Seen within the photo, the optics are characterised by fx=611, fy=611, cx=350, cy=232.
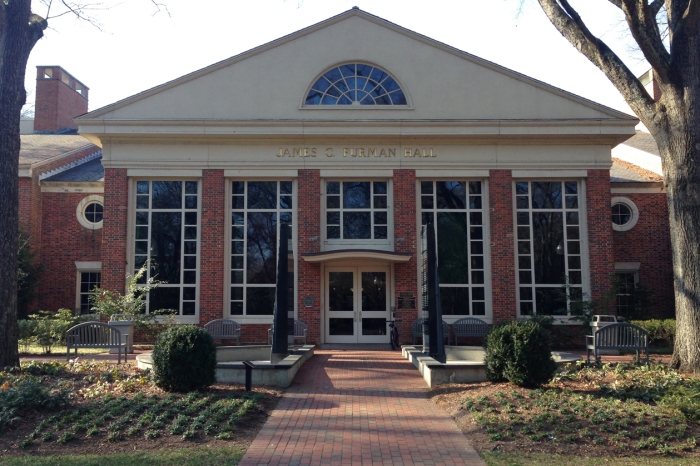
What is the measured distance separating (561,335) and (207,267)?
35.3 feet

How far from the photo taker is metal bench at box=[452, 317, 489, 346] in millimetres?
18281

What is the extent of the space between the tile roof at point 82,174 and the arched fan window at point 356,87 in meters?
9.59

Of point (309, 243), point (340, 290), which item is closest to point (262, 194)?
point (309, 243)

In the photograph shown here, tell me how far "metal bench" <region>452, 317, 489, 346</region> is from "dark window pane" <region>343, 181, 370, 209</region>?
15.0 ft

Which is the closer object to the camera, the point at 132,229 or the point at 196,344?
the point at 196,344

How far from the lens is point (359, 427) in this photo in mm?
8117

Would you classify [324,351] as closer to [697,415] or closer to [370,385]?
[370,385]

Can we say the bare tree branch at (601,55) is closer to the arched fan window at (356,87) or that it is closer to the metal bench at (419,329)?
the arched fan window at (356,87)

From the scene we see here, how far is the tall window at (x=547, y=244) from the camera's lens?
18.8 meters

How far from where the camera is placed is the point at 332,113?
62.7 feet

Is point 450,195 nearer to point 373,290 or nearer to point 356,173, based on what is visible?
point 356,173

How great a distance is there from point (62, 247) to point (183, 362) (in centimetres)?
1495

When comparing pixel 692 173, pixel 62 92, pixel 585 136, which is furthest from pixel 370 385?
pixel 62 92

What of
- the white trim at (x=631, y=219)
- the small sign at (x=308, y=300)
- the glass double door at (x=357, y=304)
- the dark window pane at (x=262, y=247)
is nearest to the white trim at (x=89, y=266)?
the dark window pane at (x=262, y=247)
